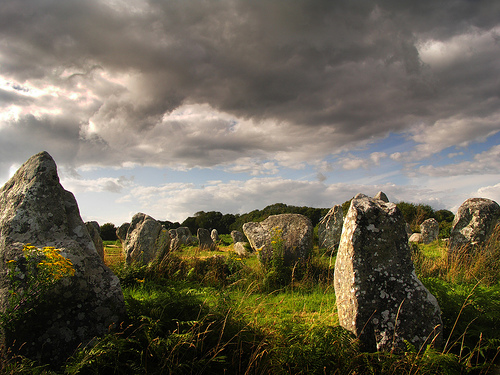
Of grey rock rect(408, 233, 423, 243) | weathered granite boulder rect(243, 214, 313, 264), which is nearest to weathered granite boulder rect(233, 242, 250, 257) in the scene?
weathered granite boulder rect(243, 214, 313, 264)

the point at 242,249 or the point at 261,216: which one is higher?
the point at 261,216

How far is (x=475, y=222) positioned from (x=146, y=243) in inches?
460

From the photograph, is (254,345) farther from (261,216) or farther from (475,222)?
(261,216)

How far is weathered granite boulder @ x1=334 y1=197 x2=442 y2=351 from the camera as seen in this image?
4570mm

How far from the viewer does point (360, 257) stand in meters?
4.77

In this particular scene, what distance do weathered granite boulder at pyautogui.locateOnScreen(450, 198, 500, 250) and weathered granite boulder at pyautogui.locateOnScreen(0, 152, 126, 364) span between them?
1145 cm

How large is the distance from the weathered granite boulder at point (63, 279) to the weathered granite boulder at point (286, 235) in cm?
608

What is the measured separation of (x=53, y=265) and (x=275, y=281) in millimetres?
6209

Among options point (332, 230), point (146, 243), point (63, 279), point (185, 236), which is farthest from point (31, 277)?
point (185, 236)

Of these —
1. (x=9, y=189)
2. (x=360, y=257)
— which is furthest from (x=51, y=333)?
(x=360, y=257)

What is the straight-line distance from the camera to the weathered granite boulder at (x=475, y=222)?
11445 millimetres

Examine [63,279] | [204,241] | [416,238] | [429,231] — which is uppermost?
[63,279]

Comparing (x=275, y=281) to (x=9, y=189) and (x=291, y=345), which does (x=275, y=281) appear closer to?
(x=291, y=345)

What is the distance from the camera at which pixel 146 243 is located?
11617 mm
